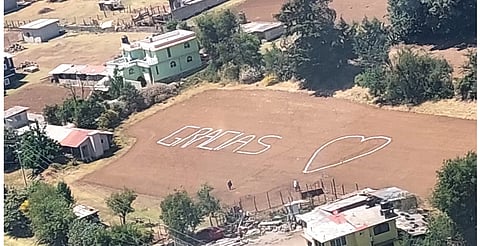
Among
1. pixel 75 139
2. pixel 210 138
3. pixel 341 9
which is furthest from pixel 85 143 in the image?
pixel 341 9

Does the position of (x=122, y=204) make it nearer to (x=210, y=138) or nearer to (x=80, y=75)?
(x=210, y=138)

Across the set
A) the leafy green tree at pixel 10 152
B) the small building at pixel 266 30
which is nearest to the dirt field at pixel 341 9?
the small building at pixel 266 30

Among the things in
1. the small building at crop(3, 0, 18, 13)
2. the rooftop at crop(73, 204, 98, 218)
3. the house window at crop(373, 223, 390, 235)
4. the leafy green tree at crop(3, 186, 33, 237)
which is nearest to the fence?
the house window at crop(373, 223, 390, 235)

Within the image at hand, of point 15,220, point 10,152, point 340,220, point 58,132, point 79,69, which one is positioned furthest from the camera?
point 79,69

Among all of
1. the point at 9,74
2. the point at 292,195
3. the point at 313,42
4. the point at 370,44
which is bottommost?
the point at 292,195

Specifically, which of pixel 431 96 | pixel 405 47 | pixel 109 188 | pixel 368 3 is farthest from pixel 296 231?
pixel 368 3

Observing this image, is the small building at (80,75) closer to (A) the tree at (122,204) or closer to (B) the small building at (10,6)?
(A) the tree at (122,204)

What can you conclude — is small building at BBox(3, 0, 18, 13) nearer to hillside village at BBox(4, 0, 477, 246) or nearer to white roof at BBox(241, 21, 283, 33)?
hillside village at BBox(4, 0, 477, 246)
